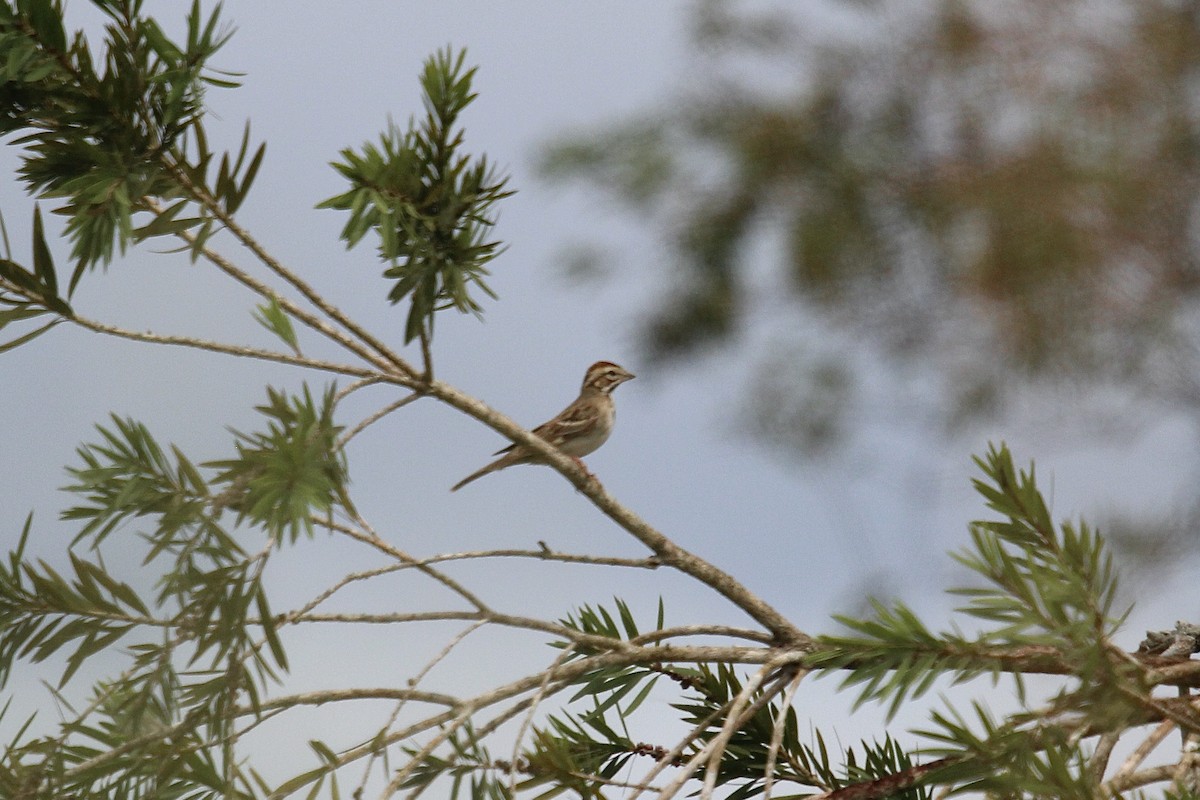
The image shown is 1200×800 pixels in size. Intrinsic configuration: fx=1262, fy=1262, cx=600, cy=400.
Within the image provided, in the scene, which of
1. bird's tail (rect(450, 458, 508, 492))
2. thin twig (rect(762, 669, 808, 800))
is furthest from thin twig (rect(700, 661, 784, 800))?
bird's tail (rect(450, 458, 508, 492))

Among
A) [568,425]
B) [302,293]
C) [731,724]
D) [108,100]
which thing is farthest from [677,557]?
[568,425]

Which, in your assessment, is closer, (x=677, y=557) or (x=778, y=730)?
(x=778, y=730)

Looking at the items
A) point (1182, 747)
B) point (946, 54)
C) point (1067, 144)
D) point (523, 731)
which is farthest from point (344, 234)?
point (946, 54)

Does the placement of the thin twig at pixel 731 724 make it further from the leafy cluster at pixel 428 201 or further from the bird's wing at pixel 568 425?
the bird's wing at pixel 568 425

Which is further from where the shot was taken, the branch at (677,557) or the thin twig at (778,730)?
the branch at (677,557)

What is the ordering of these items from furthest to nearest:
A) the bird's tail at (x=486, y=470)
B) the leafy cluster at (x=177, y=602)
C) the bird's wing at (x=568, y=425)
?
1. the bird's wing at (x=568, y=425)
2. the bird's tail at (x=486, y=470)
3. the leafy cluster at (x=177, y=602)

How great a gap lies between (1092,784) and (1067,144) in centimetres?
464

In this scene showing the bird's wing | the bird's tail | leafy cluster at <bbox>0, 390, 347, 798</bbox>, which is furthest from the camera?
the bird's wing

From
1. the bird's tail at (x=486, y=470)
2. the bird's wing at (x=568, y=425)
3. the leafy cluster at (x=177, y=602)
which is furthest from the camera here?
the bird's wing at (x=568, y=425)

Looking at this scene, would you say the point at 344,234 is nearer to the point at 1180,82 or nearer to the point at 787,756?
the point at 787,756

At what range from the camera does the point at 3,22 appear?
4.73 ft

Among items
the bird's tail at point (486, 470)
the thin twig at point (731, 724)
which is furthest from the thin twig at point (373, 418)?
the bird's tail at point (486, 470)

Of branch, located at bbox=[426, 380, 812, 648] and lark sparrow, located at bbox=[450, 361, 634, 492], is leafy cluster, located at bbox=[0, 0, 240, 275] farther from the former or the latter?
lark sparrow, located at bbox=[450, 361, 634, 492]

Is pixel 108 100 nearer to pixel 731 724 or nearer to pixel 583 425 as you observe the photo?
pixel 731 724
